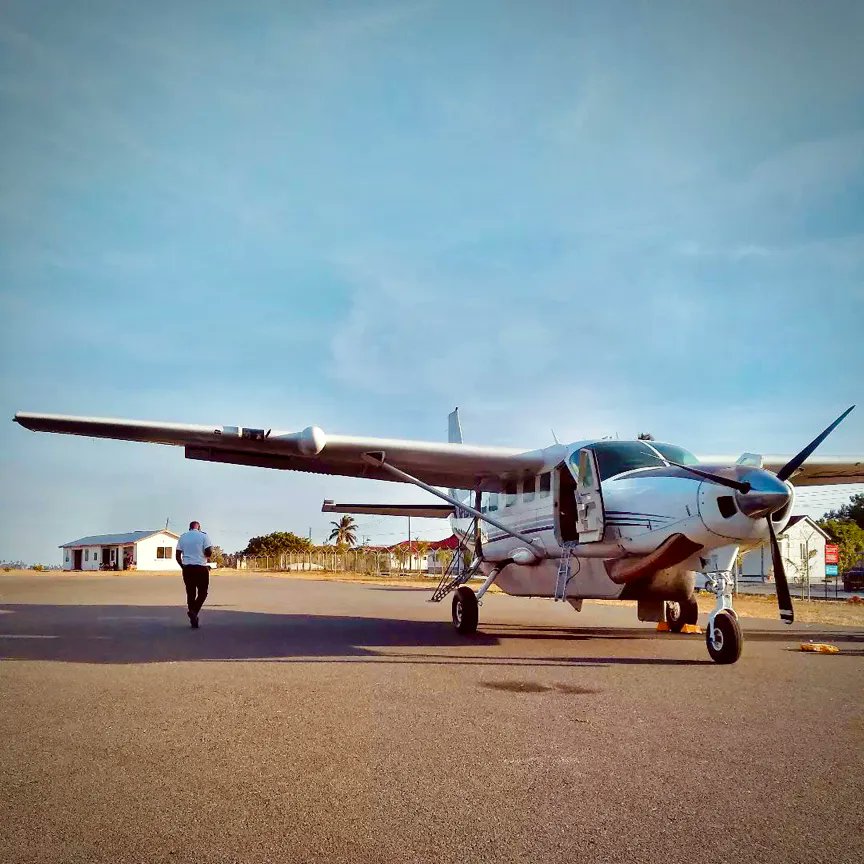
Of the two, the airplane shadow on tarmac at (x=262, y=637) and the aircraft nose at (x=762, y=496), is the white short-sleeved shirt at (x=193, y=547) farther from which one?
the aircraft nose at (x=762, y=496)

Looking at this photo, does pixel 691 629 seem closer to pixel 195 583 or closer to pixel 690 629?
pixel 690 629

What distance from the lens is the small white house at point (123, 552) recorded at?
3268 inches

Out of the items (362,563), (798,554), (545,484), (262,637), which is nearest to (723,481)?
(545,484)

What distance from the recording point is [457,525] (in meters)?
15.7

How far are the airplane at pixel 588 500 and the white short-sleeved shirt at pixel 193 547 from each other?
5.15 feet

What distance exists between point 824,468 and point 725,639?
670 cm

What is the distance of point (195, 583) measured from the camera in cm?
1255

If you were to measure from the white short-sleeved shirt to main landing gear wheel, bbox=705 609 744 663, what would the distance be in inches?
337

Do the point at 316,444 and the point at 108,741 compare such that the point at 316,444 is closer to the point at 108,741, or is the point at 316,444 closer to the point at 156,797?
the point at 108,741

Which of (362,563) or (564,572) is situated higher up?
(362,563)

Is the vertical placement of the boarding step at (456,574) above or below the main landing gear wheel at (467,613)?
above

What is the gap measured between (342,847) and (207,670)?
5080mm

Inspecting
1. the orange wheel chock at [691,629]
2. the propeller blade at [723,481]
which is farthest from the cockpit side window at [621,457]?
the orange wheel chock at [691,629]

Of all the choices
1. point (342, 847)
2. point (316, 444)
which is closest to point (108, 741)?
point (342, 847)
